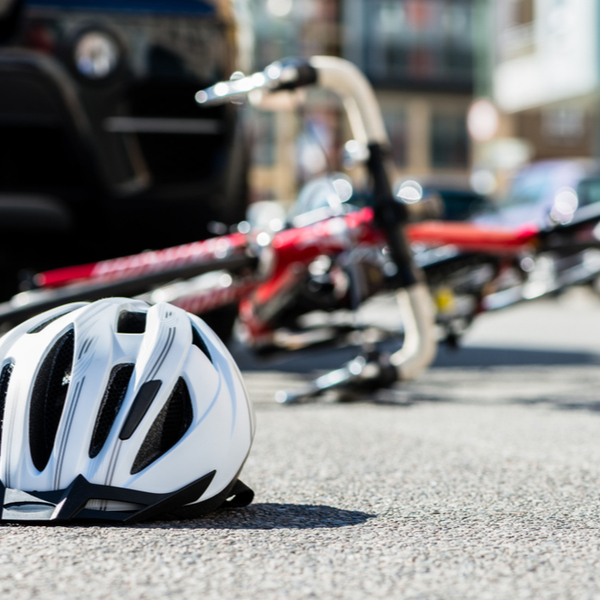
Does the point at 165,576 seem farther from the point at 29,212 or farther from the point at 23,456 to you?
the point at 29,212

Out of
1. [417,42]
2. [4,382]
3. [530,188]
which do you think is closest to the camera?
[4,382]

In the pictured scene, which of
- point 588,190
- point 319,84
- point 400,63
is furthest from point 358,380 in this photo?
point 400,63

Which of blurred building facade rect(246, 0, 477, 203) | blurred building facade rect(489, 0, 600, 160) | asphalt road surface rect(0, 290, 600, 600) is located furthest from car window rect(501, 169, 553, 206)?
blurred building facade rect(246, 0, 477, 203)

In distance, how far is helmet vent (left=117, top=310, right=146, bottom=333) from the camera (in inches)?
112

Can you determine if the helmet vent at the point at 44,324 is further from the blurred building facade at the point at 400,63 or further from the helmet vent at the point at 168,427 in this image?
the blurred building facade at the point at 400,63

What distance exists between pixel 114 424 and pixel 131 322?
1.11 feet

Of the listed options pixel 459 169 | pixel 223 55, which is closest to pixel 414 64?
pixel 459 169

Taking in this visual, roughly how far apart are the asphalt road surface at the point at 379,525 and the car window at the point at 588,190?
796 cm

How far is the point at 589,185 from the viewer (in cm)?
1270

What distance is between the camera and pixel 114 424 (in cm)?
264

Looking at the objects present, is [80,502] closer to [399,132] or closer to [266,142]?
[266,142]

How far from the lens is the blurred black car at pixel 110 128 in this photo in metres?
5.20

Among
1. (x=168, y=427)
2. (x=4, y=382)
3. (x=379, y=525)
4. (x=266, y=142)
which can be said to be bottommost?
(x=266, y=142)

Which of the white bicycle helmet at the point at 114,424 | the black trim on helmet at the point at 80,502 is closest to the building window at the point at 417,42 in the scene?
the white bicycle helmet at the point at 114,424
